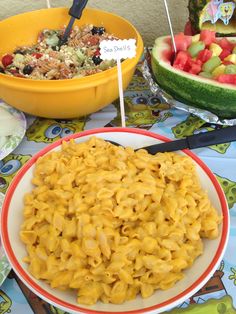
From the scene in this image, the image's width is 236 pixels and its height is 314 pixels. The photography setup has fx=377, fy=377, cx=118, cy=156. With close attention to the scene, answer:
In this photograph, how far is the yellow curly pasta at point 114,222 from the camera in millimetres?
561

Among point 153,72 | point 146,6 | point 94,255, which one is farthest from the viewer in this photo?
point 146,6

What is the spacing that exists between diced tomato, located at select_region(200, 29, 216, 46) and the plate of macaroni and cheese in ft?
1.43

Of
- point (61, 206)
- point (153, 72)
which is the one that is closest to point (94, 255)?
point (61, 206)

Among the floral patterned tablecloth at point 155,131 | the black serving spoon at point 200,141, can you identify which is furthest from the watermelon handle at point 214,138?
the floral patterned tablecloth at point 155,131

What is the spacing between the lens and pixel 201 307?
24.5 inches

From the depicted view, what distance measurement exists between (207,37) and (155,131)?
307 millimetres

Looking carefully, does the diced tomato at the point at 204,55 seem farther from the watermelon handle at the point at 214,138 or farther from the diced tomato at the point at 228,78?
the watermelon handle at the point at 214,138

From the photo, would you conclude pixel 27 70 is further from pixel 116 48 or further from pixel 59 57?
pixel 116 48

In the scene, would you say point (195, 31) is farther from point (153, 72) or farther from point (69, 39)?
point (69, 39)

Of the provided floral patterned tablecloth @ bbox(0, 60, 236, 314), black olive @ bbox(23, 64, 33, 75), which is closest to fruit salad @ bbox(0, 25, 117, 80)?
black olive @ bbox(23, 64, 33, 75)

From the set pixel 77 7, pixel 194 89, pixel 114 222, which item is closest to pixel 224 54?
pixel 194 89

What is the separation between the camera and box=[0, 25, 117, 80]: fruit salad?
94 cm

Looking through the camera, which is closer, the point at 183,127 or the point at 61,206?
the point at 61,206

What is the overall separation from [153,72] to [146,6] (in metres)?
0.40
